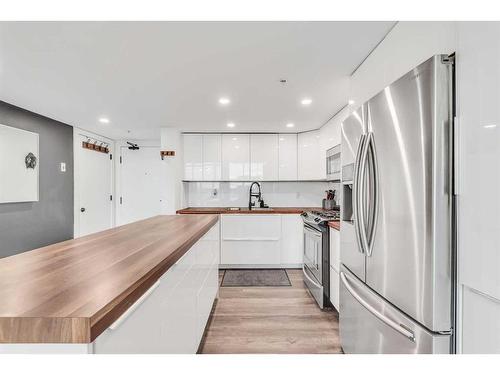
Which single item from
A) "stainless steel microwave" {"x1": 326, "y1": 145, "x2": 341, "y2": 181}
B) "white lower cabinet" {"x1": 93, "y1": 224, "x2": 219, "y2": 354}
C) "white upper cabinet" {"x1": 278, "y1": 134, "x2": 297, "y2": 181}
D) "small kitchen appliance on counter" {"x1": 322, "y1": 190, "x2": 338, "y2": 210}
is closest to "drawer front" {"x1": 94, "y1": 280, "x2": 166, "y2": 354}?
"white lower cabinet" {"x1": 93, "y1": 224, "x2": 219, "y2": 354}

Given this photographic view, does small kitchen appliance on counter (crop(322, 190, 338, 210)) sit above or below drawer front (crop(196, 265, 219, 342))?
above

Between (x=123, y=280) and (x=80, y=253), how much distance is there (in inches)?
20.4

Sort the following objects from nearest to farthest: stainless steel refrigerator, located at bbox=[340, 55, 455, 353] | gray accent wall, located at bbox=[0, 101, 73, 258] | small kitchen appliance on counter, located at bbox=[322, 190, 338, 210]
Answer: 1. stainless steel refrigerator, located at bbox=[340, 55, 455, 353]
2. gray accent wall, located at bbox=[0, 101, 73, 258]
3. small kitchen appliance on counter, located at bbox=[322, 190, 338, 210]

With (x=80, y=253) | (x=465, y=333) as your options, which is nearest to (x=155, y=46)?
(x=80, y=253)

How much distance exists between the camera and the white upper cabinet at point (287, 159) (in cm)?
433

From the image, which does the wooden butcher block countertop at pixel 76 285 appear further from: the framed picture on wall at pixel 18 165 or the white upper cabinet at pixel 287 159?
the white upper cabinet at pixel 287 159

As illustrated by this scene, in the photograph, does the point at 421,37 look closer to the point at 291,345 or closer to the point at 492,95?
the point at 492,95

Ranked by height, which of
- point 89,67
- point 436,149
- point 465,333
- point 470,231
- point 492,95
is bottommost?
point 465,333

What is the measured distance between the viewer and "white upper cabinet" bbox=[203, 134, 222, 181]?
4320 mm

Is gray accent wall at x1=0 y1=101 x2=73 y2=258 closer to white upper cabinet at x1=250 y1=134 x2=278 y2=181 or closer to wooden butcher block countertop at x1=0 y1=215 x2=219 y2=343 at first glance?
wooden butcher block countertop at x1=0 y1=215 x2=219 y2=343

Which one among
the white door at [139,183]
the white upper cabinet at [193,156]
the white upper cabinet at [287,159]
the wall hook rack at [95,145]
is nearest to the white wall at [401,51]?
the white upper cabinet at [287,159]

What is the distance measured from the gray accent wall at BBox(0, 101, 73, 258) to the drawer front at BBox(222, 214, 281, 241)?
7.88 feet

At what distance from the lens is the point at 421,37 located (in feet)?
4.33

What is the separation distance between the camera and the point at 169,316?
1172 millimetres
